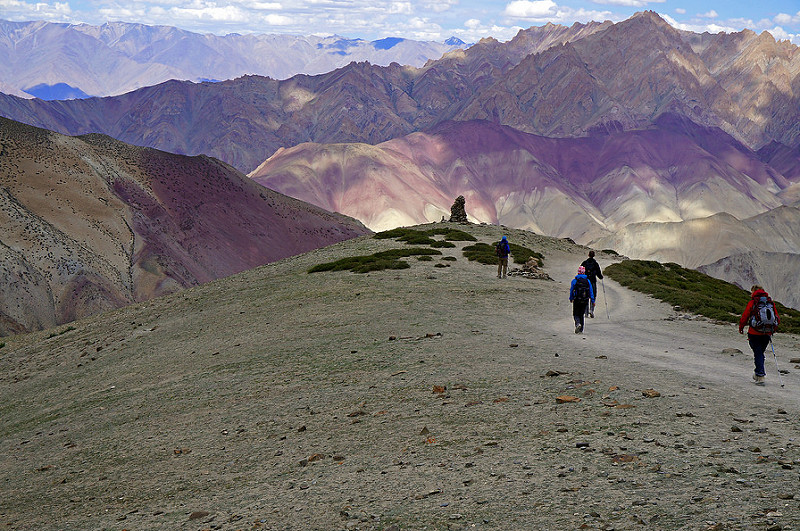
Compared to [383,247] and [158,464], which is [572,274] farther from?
[158,464]

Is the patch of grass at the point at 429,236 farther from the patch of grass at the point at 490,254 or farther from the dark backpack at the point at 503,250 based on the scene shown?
the dark backpack at the point at 503,250

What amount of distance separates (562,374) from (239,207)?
133 metres

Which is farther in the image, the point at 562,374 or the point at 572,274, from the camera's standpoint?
the point at 572,274

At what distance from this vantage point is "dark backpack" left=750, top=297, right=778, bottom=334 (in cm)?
1734

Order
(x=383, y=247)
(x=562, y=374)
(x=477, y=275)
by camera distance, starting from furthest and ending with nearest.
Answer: (x=383, y=247), (x=477, y=275), (x=562, y=374)

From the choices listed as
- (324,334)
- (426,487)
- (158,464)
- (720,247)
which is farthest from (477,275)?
(720,247)

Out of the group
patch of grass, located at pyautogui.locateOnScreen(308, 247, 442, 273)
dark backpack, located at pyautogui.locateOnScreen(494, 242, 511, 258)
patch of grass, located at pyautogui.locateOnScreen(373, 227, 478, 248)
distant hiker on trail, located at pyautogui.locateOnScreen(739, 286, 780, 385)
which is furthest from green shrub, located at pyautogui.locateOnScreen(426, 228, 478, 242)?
distant hiker on trail, located at pyautogui.locateOnScreen(739, 286, 780, 385)

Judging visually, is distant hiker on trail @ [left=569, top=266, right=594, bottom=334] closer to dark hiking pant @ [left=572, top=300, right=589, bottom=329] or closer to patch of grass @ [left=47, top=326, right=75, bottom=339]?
dark hiking pant @ [left=572, top=300, right=589, bottom=329]

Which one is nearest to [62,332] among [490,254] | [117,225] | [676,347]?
[490,254]

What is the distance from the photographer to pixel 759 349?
1706 cm

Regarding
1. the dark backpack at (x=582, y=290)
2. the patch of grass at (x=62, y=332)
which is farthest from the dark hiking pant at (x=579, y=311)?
the patch of grass at (x=62, y=332)

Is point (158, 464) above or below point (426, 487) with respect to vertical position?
below

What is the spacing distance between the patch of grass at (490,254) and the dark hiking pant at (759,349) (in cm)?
2869

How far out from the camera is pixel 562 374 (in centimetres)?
1770
